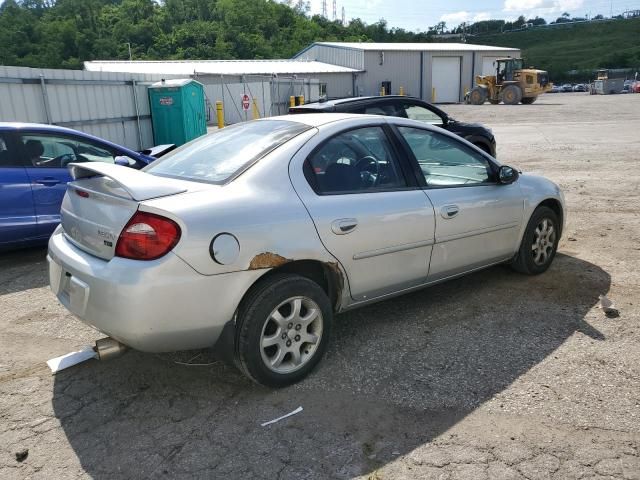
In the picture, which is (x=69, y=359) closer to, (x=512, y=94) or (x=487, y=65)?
(x=512, y=94)

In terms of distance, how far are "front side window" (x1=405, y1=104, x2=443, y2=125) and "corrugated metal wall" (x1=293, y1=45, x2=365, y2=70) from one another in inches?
1458

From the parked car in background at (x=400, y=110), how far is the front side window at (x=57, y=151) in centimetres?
306

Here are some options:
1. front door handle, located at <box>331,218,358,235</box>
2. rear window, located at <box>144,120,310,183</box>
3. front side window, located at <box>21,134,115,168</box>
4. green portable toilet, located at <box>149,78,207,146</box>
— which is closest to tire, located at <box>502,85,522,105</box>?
green portable toilet, located at <box>149,78,207,146</box>

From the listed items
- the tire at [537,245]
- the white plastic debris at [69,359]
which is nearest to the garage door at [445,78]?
the tire at [537,245]

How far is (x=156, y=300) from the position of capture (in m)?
2.76

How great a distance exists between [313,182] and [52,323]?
2486 millimetres

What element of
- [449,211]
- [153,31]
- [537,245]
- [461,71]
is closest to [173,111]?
[537,245]

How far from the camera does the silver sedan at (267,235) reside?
281cm

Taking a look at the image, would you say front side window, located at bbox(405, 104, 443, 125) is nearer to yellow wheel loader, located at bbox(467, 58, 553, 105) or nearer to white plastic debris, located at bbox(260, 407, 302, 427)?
white plastic debris, located at bbox(260, 407, 302, 427)

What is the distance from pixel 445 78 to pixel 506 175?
46.9 m

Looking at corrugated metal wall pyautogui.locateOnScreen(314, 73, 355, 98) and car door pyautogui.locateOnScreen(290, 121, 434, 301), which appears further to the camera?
corrugated metal wall pyautogui.locateOnScreen(314, 73, 355, 98)

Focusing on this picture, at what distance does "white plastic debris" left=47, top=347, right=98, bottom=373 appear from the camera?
3533mm

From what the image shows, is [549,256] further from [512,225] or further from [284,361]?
[284,361]

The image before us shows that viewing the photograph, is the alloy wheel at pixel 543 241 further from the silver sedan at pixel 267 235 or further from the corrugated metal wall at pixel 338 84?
the corrugated metal wall at pixel 338 84
